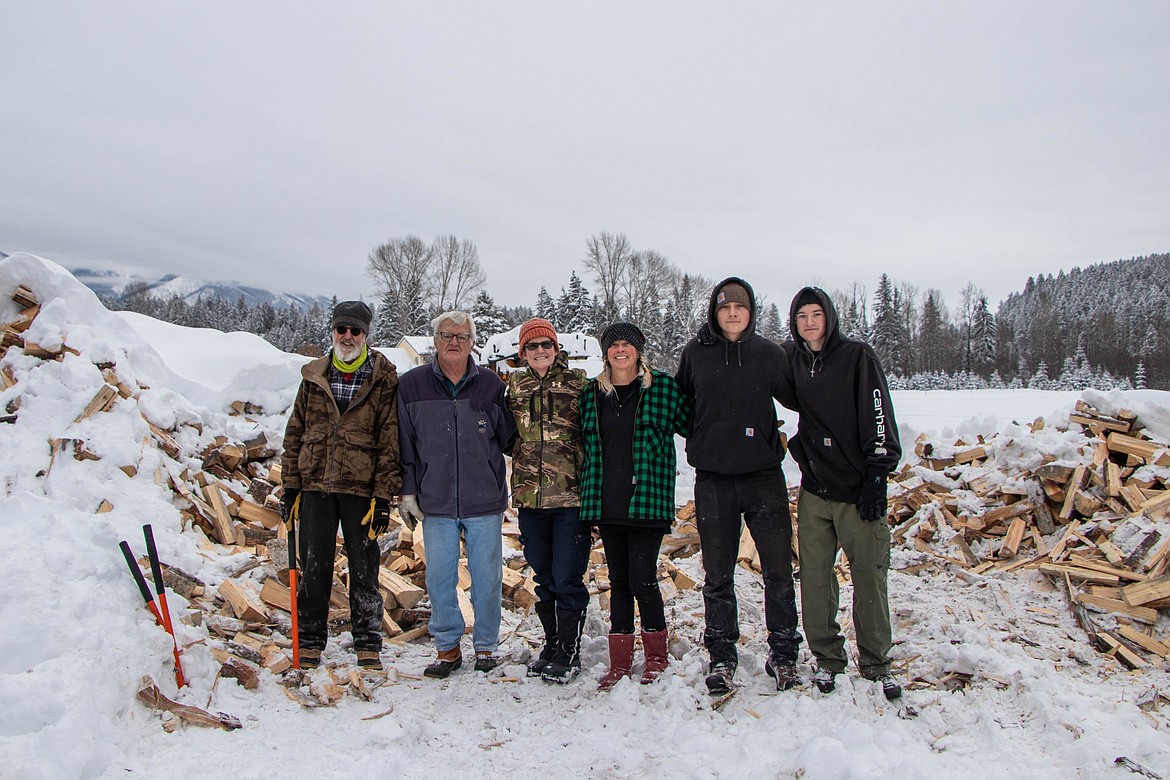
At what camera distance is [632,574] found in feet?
13.0

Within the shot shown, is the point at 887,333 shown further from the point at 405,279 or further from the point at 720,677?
the point at 720,677

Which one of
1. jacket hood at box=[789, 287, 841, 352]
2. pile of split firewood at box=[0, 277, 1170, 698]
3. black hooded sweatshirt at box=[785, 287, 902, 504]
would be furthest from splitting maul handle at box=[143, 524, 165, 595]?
jacket hood at box=[789, 287, 841, 352]

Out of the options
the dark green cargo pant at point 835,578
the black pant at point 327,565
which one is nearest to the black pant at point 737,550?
the dark green cargo pant at point 835,578

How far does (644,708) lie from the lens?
11.8ft

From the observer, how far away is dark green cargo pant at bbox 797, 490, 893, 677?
142 inches

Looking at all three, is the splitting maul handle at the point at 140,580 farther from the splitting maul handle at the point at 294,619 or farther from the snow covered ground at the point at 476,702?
the splitting maul handle at the point at 294,619

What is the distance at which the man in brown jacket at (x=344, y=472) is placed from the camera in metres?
4.15

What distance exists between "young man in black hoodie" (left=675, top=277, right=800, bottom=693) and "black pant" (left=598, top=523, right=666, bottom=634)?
32 centimetres

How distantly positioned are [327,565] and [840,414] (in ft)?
11.1

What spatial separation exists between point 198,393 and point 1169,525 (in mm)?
10268

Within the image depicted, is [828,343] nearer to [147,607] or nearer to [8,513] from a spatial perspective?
[147,607]

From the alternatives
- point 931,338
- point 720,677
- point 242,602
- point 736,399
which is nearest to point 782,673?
point 720,677

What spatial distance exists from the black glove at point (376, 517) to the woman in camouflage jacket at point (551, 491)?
34.7 inches

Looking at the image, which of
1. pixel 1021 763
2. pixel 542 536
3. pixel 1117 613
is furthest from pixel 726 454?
pixel 1117 613
